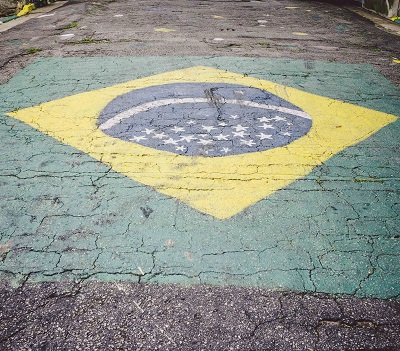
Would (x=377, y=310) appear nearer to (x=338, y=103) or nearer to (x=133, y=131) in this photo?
(x=133, y=131)

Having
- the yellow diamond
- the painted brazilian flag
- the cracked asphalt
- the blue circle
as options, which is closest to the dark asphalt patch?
the cracked asphalt

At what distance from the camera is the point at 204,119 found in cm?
419

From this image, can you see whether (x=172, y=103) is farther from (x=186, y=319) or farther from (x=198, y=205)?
(x=186, y=319)

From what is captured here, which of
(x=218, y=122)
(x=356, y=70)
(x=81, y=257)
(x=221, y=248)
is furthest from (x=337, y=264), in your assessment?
(x=356, y=70)

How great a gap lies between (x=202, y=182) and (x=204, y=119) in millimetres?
1314

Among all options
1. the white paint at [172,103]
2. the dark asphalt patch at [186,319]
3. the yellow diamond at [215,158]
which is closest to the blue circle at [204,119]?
the white paint at [172,103]

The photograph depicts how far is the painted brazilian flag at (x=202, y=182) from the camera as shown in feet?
7.63

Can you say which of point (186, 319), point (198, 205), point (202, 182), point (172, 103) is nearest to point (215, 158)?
point (202, 182)

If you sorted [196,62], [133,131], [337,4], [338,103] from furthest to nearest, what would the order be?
[337,4] < [196,62] < [338,103] < [133,131]

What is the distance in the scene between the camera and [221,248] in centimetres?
245

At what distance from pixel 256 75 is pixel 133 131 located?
2696 millimetres

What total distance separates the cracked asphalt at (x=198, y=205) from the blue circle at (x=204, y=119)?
1.0 inches

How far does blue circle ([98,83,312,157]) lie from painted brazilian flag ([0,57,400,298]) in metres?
0.03

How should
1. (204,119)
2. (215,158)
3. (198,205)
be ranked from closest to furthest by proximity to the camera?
1. (198,205)
2. (215,158)
3. (204,119)
